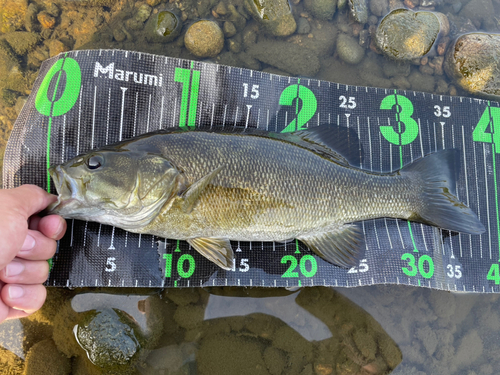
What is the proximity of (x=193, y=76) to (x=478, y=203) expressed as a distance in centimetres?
333

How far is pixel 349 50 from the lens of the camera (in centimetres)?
353

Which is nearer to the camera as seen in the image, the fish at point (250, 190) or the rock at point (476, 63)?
the fish at point (250, 190)

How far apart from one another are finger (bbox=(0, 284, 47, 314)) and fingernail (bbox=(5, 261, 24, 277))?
0.34 feet

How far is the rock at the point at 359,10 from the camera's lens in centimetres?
356

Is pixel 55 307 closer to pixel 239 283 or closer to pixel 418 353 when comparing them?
pixel 239 283

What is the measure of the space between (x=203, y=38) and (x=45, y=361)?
12.0ft

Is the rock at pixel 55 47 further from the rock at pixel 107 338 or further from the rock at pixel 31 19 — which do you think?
the rock at pixel 107 338

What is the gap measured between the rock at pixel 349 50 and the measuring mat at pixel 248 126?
56 centimetres

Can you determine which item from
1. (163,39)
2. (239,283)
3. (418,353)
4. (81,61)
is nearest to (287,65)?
(163,39)

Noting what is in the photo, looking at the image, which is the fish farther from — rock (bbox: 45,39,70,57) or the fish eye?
rock (bbox: 45,39,70,57)

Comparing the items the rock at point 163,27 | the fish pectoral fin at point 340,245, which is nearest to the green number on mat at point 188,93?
the rock at point 163,27

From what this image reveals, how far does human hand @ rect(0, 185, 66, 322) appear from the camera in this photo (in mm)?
2176

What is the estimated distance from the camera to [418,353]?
315 cm

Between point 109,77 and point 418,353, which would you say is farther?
point 418,353
